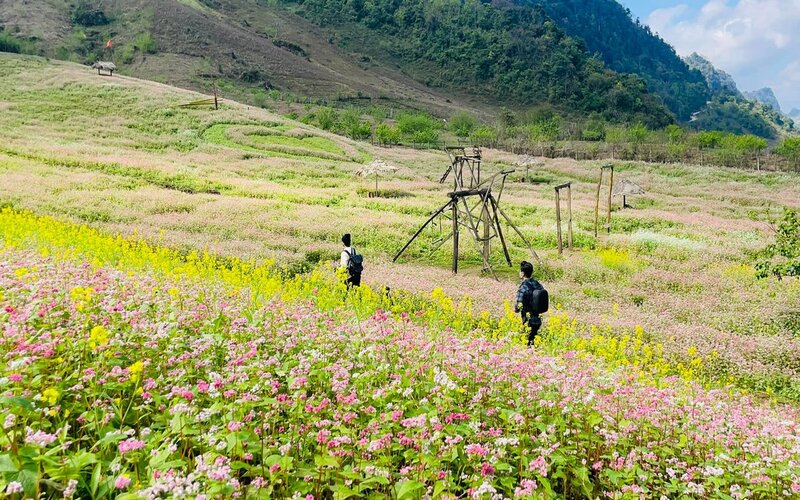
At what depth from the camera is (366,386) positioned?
5.03 m

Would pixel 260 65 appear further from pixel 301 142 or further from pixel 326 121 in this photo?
pixel 301 142

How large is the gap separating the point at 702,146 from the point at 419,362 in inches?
3838

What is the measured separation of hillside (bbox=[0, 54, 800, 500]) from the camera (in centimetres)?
356

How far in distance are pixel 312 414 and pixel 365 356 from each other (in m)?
1.27

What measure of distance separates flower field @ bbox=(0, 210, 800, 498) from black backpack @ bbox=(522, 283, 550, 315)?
111 inches

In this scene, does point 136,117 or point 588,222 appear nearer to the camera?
point 588,222

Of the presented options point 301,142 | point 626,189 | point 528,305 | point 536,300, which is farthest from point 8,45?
point 536,300

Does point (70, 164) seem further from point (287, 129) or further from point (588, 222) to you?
point (588, 222)

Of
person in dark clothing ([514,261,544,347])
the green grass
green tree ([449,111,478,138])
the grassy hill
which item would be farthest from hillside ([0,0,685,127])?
person in dark clothing ([514,261,544,347])

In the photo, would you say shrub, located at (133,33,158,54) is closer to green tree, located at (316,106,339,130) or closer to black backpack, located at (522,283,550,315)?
green tree, located at (316,106,339,130)

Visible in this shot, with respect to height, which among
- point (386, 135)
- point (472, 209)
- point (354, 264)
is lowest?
point (354, 264)

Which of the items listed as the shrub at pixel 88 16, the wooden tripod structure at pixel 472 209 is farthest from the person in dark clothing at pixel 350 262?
the shrub at pixel 88 16

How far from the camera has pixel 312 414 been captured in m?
4.23

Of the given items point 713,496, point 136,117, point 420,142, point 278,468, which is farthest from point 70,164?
point 420,142
